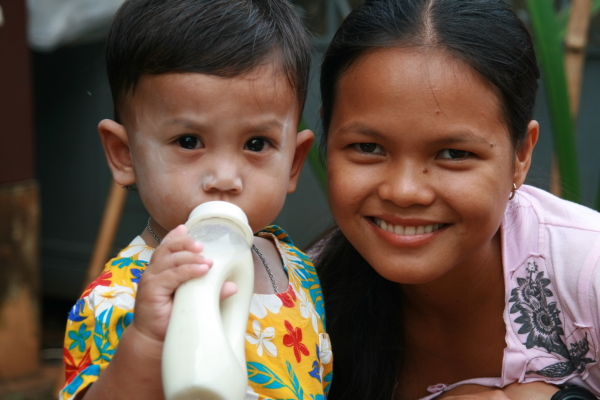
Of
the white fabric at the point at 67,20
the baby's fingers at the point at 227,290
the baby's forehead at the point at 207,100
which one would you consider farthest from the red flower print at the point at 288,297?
the white fabric at the point at 67,20

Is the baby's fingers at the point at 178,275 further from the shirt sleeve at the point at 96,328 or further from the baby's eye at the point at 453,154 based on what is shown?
the baby's eye at the point at 453,154

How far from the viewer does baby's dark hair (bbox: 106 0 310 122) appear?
1510 mm

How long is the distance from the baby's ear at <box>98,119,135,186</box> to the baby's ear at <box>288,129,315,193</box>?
377 millimetres

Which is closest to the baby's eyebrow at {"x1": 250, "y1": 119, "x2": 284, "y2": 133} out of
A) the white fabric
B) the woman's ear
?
the woman's ear

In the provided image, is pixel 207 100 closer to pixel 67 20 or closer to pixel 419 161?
pixel 419 161

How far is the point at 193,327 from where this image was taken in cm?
111

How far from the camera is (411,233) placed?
5.78 ft

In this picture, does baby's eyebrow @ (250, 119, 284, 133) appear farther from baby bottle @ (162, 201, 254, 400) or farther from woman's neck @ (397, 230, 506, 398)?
woman's neck @ (397, 230, 506, 398)

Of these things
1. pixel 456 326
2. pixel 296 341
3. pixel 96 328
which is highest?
pixel 96 328

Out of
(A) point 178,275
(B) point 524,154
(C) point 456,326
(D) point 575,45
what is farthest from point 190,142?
(D) point 575,45

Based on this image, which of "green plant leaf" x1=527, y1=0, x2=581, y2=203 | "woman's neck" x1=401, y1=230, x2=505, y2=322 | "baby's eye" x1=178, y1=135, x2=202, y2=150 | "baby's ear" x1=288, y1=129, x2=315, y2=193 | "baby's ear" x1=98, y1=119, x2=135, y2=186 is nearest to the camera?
"baby's eye" x1=178, y1=135, x2=202, y2=150

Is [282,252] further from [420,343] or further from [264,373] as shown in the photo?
[420,343]

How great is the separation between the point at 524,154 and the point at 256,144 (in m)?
0.76

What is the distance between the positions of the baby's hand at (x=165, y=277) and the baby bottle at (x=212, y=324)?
17 mm
